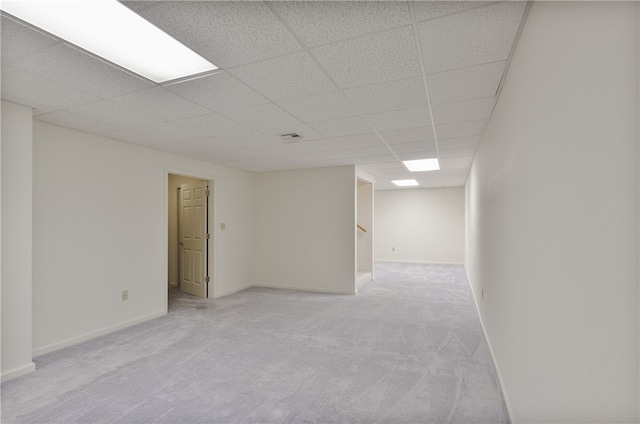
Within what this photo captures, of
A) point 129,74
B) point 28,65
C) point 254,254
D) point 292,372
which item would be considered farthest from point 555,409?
point 254,254

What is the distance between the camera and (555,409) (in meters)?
1.20

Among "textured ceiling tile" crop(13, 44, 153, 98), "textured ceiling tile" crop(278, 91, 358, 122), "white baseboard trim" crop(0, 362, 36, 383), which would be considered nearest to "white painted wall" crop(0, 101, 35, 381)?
"white baseboard trim" crop(0, 362, 36, 383)

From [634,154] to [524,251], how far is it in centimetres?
111

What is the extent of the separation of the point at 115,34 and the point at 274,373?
2.66m

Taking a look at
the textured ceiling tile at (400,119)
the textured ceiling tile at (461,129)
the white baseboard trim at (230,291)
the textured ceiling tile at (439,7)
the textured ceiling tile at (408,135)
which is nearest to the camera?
the textured ceiling tile at (439,7)

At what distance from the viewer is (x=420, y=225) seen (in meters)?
9.36

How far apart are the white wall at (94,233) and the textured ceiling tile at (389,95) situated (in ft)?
10.0

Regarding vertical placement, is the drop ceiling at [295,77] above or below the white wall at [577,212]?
above

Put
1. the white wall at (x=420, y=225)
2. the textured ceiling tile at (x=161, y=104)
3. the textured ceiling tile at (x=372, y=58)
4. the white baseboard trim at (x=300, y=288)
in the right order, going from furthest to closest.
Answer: the white wall at (x=420, y=225) → the white baseboard trim at (x=300, y=288) → the textured ceiling tile at (x=161, y=104) → the textured ceiling tile at (x=372, y=58)

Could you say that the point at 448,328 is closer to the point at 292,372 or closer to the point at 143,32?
the point at 292,372

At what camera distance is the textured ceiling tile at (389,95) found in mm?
2254

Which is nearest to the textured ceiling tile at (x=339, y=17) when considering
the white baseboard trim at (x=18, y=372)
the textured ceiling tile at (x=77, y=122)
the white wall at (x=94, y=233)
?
the textured ceiling tile at (x=77, y=122)

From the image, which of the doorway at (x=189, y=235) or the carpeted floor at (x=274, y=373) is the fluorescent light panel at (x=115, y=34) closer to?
the carpeted floor at (x=274, y=373)

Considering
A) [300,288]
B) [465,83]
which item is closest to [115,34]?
[465,83]
